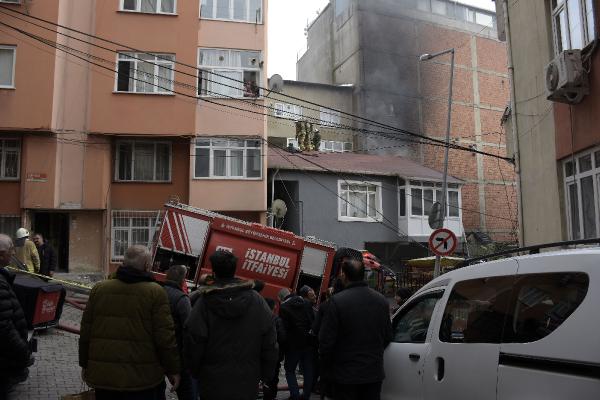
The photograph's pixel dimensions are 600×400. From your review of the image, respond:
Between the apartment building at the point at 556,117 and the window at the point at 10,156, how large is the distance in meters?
15.7

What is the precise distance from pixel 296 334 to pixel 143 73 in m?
14.4

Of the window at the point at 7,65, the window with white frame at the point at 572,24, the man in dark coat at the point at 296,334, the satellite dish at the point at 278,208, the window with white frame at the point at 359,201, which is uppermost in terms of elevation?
the window at the point at 7,65

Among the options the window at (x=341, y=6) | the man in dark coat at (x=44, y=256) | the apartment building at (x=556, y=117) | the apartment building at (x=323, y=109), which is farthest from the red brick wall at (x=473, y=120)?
the man in dark coat at (x=44, y=256)

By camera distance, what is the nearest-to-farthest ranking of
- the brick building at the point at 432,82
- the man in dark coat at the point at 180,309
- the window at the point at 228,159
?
the man in dark coat at the point at 180,309 → the window at the point at 228,159 → the brick building at the point at 432,82

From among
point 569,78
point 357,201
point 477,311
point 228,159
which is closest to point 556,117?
point 569,78

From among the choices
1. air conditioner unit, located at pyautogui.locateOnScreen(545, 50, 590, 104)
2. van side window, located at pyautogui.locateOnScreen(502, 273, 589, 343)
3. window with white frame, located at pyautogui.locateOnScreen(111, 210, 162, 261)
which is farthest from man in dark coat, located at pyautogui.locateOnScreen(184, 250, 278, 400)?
window with white frame, located at pyautogui.locateOnScreen(111, 210, 162, 261)

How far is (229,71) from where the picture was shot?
20.4 metres

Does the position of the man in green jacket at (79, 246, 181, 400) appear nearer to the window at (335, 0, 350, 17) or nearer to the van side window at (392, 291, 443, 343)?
the van side window at (392, 291, 443, 343)

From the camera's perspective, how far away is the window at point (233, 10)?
20.8 meters

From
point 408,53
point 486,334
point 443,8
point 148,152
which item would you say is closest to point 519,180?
point 486,334

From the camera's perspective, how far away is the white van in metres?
3.18

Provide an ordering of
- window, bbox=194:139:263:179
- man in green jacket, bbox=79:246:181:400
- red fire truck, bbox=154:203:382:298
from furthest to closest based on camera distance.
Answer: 1. window, bbox=194:139:263:179
2. red fire truck, bbox=154:203:382:298
3. man in green jacket, bbox=79:246:181:400

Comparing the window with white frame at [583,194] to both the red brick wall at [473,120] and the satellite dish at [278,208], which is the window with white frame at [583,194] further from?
the red brick wall at [473,120]

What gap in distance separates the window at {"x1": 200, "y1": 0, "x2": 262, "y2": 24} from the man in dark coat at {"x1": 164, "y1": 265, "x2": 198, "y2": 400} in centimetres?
1668
